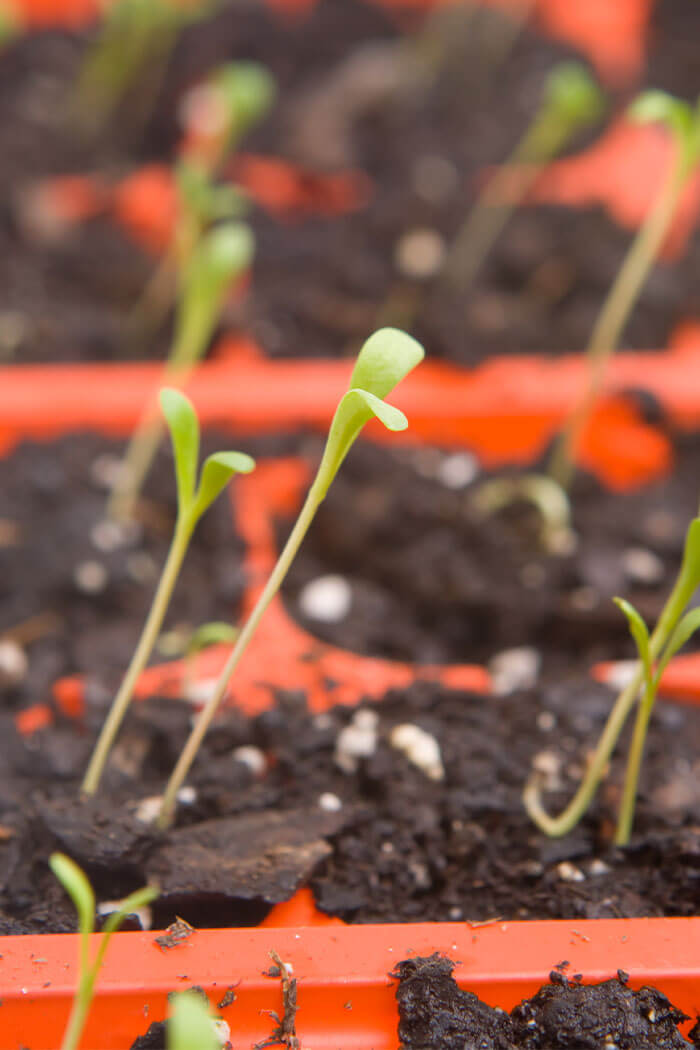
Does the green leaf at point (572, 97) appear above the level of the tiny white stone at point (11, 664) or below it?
above

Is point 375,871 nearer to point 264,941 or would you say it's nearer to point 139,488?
point 264,941

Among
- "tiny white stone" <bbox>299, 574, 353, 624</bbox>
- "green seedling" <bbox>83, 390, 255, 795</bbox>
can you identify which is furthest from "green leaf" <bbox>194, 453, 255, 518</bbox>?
"tiny white stone" <bbox>299, 574, 353, 624</bbox>

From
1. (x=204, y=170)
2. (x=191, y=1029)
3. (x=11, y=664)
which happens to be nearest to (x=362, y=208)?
(x=204, y=170)

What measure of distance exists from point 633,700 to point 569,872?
0.13m

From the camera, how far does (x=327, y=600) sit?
1031mm

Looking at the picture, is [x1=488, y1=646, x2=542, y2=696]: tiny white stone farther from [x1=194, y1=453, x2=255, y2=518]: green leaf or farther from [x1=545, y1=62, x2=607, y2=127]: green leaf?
[x1=545, y1=62, x2=607, y2=127]: green leaf

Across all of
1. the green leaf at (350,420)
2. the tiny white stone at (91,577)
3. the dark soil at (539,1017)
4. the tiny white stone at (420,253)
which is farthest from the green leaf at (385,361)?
the tiny white stone at (420,253)

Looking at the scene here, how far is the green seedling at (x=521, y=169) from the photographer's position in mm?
1265

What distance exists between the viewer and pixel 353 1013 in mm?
543

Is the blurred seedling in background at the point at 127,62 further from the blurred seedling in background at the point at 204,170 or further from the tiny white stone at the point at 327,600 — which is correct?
the tiny white stone at the point at 327,600

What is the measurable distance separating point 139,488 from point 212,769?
1.68ft

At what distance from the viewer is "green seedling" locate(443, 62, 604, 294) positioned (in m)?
1.26

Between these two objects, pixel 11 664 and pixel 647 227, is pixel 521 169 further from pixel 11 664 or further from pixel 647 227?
pixel 11 664

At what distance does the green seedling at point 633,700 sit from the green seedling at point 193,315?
465 mm
